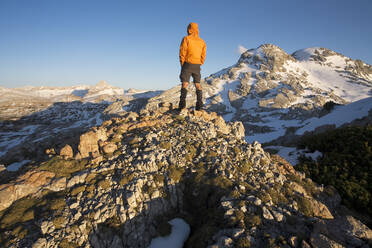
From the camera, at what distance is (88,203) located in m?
6.98

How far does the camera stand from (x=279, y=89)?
134000 millimetres

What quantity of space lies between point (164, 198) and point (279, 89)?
14639 cm

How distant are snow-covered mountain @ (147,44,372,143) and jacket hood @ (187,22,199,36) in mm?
69701

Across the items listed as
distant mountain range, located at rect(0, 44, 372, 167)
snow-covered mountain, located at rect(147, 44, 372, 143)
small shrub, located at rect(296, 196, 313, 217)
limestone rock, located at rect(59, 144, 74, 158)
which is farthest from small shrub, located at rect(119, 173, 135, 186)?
distant mountain range, located at rect(0, 44, 372, 167)

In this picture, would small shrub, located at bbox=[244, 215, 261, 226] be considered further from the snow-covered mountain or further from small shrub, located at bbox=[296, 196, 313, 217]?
the snow-covered mountain

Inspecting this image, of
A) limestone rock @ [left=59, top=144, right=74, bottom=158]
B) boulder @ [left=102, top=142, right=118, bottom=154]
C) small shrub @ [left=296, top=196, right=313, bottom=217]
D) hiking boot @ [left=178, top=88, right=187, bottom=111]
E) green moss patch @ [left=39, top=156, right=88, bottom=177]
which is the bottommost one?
small shrub @ [left=296, top=196, right=313, bottom=217]

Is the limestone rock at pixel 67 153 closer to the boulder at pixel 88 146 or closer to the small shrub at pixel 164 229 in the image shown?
the boulder at pixel 88 146

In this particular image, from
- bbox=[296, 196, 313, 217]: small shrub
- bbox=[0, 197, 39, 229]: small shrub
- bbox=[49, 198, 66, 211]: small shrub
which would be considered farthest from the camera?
bbox=[296, 196, 313, 217]: small shrub

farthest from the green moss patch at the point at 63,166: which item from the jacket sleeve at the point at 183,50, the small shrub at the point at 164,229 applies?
the jacket sleeve at the point at 183,50

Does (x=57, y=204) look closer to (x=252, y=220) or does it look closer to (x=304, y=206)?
(x=252, y=220)

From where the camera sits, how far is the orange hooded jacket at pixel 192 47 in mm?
11273

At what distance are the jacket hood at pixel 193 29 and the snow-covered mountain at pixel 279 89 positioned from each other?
229 feet

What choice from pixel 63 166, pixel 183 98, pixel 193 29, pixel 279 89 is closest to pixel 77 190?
pixel 63 166

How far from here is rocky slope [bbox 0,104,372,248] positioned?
5.83m
